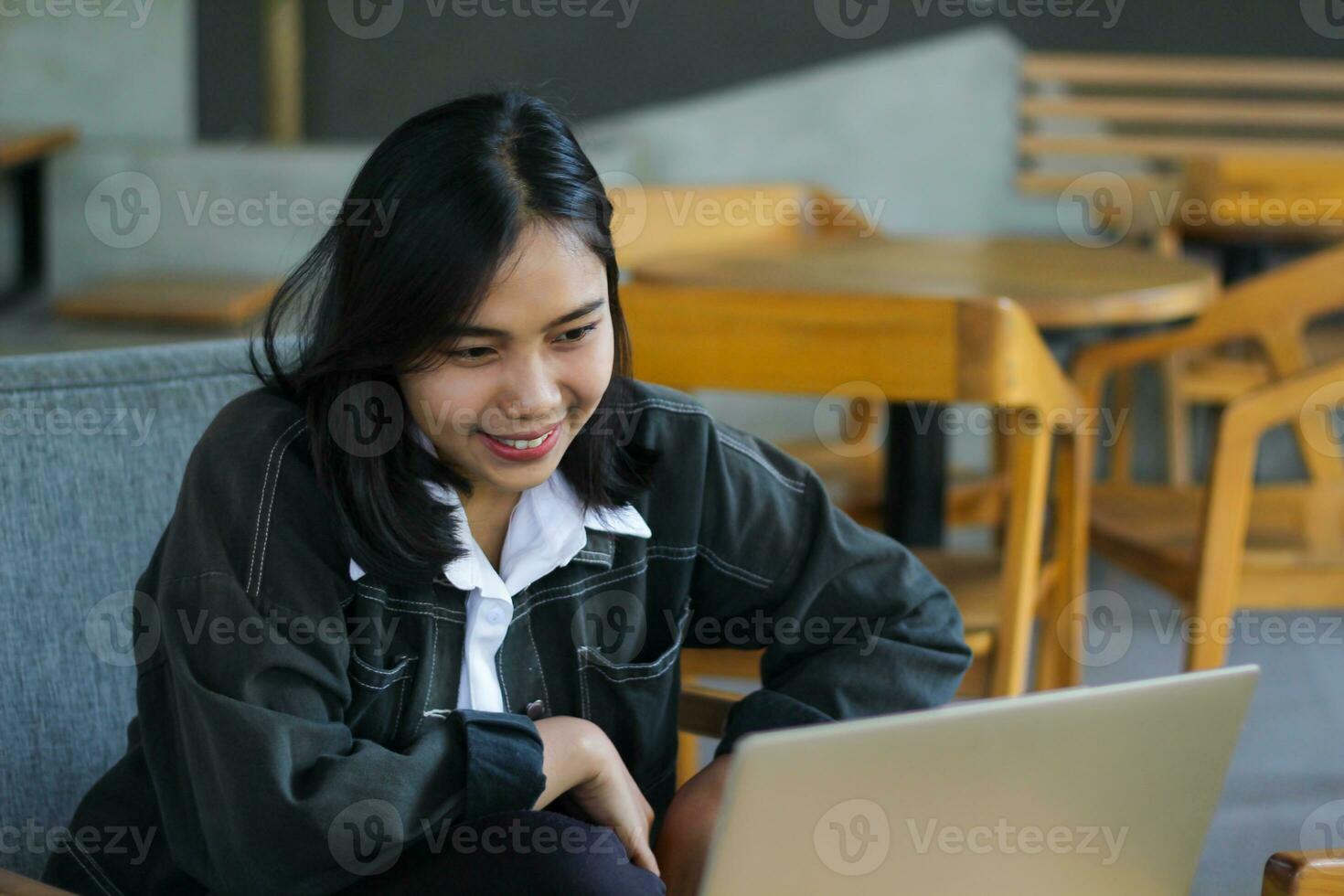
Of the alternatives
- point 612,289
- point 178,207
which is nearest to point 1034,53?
point 178,207

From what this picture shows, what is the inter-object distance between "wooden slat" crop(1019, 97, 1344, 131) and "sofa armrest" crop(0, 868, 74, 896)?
15.8 ft

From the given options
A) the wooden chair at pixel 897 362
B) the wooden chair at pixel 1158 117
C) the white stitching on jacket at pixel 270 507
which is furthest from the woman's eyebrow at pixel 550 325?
the wooden chair at pixel 1158 117

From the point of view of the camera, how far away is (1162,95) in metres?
5.39

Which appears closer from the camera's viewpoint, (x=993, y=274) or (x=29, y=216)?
(x=993, y=274)

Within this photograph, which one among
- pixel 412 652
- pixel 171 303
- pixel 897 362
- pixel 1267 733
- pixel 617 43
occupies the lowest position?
pixel 1267 733

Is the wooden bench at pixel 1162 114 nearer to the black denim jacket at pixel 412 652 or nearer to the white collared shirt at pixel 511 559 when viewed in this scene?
the black denim jacket at pixel 412 652

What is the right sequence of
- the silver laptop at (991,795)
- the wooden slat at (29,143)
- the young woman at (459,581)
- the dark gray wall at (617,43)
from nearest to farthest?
the silver laptop at (991,795)
the young woman at (459,581)
the wooden slat at (29,143)
the dark gray wall at (617,43)

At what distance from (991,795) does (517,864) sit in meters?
0.33

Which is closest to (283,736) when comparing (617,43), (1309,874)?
(1309,874)

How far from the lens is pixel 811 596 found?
125 cm

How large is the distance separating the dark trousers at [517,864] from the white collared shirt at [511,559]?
0.12m

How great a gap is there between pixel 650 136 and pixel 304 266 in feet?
13.1

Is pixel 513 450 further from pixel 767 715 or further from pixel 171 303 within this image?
pixel 171 303

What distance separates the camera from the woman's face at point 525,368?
1033 millimetres
